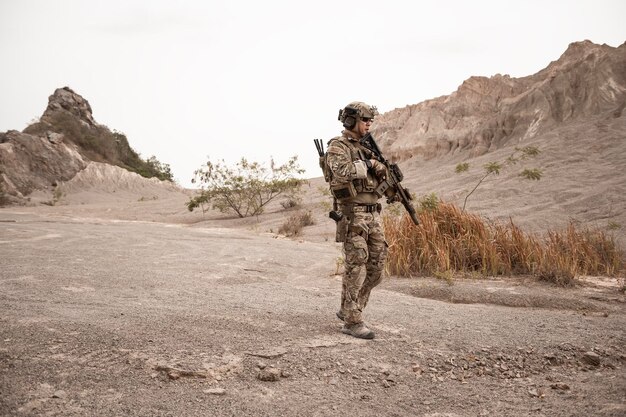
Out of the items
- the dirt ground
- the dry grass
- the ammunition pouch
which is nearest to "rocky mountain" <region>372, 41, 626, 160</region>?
the dry grass

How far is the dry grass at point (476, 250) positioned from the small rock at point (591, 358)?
269cm

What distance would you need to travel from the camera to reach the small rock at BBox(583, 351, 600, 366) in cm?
344

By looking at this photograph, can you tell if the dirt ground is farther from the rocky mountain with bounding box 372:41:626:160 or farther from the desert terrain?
the rocky mountain with bounding box 372:41:626:160

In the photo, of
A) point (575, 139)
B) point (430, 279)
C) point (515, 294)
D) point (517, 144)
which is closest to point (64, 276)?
point (430, 279)

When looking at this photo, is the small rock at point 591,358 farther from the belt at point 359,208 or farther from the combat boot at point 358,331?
the belt at point 359,208

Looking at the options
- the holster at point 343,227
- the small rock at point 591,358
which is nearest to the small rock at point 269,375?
the holster at point 343,227

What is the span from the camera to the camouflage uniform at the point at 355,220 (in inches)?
150

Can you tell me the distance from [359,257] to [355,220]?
30 centimetres

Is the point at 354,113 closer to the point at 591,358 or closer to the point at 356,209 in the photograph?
the point at 356,209

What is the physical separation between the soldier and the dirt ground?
302 millimetres

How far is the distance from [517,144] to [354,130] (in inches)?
740

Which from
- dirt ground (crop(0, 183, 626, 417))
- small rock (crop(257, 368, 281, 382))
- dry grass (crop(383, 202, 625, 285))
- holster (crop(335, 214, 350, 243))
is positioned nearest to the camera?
dirt ground (crop(0, 183, 626, 417))

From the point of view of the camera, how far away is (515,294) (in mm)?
5312

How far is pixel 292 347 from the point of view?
3.46 m
